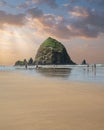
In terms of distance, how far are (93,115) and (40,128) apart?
2.21m

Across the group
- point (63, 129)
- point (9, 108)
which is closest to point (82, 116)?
point (63, 129)

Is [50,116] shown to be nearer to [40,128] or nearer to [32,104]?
[40,128]

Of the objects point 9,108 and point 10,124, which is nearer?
point 10,124

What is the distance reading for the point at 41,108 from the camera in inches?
372

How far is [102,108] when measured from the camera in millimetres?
9422

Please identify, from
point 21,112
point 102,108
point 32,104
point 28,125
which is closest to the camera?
point 28,125

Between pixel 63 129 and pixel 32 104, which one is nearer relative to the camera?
pixel 63 129

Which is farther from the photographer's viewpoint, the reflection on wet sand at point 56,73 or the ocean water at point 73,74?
the reflection on wet sand at point 56,73

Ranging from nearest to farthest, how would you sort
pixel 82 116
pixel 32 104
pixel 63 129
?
pixel 63 129 → pixel 82 116 → pixel 32 104

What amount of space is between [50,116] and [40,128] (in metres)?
1.44

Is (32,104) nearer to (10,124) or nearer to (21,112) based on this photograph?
(21,112)

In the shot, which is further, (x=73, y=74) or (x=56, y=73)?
(x=56, y=73)

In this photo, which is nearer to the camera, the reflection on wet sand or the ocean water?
the ocean water

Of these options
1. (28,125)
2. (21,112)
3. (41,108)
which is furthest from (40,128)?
(41,108)
